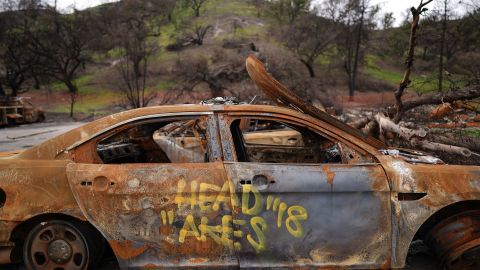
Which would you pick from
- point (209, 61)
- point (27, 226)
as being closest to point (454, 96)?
point (27, 226)

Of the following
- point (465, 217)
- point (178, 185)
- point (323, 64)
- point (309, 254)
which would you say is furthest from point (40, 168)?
point (323, 64)

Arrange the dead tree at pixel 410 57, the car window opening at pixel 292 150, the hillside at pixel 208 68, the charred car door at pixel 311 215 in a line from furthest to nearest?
the hillside at pixel 208 68
the dead tree at pixel 410 57
the car window opening at pixel 292 150
the charred car door at pixel 311 215

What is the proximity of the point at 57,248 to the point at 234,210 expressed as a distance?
5.03 feet

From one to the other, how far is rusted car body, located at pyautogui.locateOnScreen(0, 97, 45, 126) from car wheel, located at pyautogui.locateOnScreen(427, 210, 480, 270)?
68.3 ft

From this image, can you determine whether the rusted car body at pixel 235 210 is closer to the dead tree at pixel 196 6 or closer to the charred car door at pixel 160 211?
the charred car door at pixel 160 211

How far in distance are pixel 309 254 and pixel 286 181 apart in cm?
61

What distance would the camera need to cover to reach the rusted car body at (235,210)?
3.08m

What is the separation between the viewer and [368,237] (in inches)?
122

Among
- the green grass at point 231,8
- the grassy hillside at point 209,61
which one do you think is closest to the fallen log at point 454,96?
the grassy hillside at point 209,61

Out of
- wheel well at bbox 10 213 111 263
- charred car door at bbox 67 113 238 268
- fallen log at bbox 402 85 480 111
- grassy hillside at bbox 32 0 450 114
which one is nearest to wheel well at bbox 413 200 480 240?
charred car door at bbox 67 113 238 268

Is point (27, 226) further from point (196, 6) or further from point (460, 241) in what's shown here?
point (196, 6)

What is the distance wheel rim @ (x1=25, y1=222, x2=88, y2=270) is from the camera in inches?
129

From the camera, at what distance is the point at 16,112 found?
2070 centimetres

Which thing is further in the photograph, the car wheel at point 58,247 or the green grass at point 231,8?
the green grass at point 231,8
